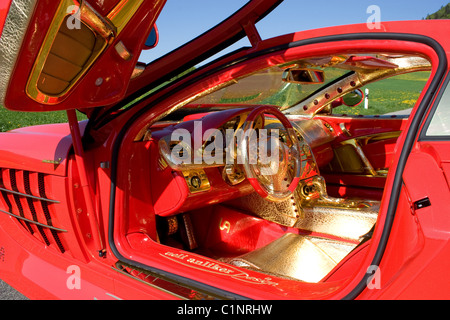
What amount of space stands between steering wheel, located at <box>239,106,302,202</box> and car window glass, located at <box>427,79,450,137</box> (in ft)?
3.19

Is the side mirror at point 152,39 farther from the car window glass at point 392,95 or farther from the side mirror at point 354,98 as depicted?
the side mirror at point 354,98

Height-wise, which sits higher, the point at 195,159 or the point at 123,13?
the point at 123,13

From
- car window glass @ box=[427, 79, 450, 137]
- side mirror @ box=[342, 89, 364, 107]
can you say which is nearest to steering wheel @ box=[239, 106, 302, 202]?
car window glass @ box=[427, 79, 450, 137]

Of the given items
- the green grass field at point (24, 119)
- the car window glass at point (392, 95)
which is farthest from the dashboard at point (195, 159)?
the green grass field at point (24, 119)

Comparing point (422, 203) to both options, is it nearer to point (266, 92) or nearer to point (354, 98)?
point (266, 92)

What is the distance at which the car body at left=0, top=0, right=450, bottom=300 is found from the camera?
1196 mm

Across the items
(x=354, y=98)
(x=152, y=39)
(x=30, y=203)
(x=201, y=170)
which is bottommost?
(x=30, y=203)

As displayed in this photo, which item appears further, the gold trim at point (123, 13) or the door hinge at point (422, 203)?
the gold trim at point (123, 13)

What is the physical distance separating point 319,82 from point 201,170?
0.83 metres

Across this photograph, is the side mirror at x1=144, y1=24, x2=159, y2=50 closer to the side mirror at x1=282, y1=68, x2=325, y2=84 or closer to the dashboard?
the dashboard

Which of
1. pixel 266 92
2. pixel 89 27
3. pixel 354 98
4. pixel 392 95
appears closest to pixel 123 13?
pixel 89 27

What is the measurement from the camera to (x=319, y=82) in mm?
2092

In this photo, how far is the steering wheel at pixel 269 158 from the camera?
2.01m

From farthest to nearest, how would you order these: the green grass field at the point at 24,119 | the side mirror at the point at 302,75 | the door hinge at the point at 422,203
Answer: the green grass field at the point at 24,119
the side mirror at the point at 302,75
the door hinge at the point at 422,203
